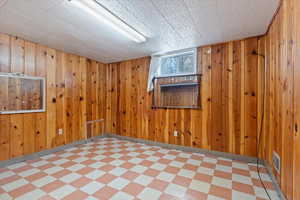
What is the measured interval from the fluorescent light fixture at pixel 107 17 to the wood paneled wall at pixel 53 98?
5.78 feet

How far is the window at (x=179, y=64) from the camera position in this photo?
117 inches

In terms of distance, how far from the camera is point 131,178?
6.23ft

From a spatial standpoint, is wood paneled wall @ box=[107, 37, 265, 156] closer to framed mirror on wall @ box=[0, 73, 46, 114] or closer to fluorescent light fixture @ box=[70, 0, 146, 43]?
fluorescent light fixture @ box=[70, 0, 146, 43]

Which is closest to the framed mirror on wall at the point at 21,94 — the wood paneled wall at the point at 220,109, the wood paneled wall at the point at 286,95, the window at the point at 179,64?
the wood paneled wall at the point at 220,109

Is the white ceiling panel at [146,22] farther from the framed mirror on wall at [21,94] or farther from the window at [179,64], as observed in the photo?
the framed mirror on wall at [21,94]

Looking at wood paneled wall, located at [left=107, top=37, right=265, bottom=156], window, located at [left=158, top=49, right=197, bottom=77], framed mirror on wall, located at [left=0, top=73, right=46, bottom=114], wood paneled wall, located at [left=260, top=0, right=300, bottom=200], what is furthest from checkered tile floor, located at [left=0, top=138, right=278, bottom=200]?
window, located at [left=158, top=49, right=197, bottom=77]

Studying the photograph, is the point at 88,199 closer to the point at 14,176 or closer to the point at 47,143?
the point at 14,176

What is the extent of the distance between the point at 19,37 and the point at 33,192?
252 centimetres

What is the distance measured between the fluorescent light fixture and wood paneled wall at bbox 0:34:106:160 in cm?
176

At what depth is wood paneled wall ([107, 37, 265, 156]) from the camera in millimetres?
2406

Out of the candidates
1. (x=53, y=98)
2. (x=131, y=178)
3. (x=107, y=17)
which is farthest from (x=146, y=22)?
(x=53, y=98)

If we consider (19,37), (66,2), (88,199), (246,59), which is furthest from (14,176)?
(246,59)

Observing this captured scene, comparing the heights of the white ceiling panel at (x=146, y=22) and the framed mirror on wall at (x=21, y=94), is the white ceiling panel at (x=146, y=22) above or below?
above

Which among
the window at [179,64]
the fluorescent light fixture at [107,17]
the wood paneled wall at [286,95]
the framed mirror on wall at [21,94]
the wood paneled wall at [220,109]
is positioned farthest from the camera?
the window at [179,64]
